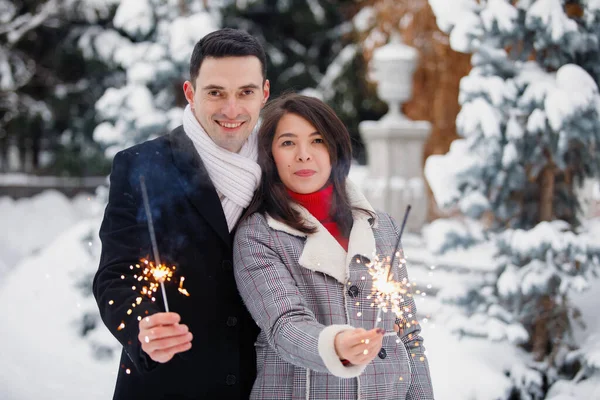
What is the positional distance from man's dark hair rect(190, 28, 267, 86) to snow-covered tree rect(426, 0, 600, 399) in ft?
8.02

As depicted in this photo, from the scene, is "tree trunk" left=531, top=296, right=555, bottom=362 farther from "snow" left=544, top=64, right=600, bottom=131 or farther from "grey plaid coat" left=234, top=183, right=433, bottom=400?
"grey plaid coat" left=234, top=183, right=433, bottom=400

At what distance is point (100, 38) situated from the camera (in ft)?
49.2

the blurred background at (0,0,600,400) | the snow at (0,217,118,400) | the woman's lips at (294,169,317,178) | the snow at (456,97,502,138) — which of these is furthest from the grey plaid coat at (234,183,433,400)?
the snow at (0,217,118,400)

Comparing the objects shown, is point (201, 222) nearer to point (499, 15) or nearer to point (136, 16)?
point (499, 15)

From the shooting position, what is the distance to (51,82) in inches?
640

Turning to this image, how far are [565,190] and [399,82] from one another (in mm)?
4772

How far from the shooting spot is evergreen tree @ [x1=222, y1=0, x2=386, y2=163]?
14375 mm

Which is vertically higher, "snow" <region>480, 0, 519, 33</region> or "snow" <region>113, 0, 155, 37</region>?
"snow" <region>113, 0, 155, 37</region>

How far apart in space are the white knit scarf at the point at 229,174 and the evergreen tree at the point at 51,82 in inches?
532

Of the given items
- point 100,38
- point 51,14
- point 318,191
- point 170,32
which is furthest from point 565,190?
point 51,14

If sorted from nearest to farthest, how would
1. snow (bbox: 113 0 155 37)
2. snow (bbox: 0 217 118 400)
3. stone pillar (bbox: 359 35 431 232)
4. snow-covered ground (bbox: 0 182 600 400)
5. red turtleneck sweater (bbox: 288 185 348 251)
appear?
red turtleneck sweater (bbox: 288 185 348 251)
snow-covered ground (bbox: 0 182 600 400)
snow (bbox: 0 217 118 400)
snow (bbox: 113 0 155 37)
stone pillar (bbox: 359 35 431 232)

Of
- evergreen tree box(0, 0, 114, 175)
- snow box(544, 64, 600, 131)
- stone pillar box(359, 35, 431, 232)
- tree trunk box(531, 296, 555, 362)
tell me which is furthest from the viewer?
evergreen tree box(0, 0, 114, 175)

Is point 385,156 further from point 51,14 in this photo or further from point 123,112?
point 51,14

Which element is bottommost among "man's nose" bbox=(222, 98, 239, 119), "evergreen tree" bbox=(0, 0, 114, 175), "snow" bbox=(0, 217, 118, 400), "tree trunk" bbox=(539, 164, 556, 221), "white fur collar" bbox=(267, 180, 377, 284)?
"snow" bbox=(0, 217, 118, 400)
